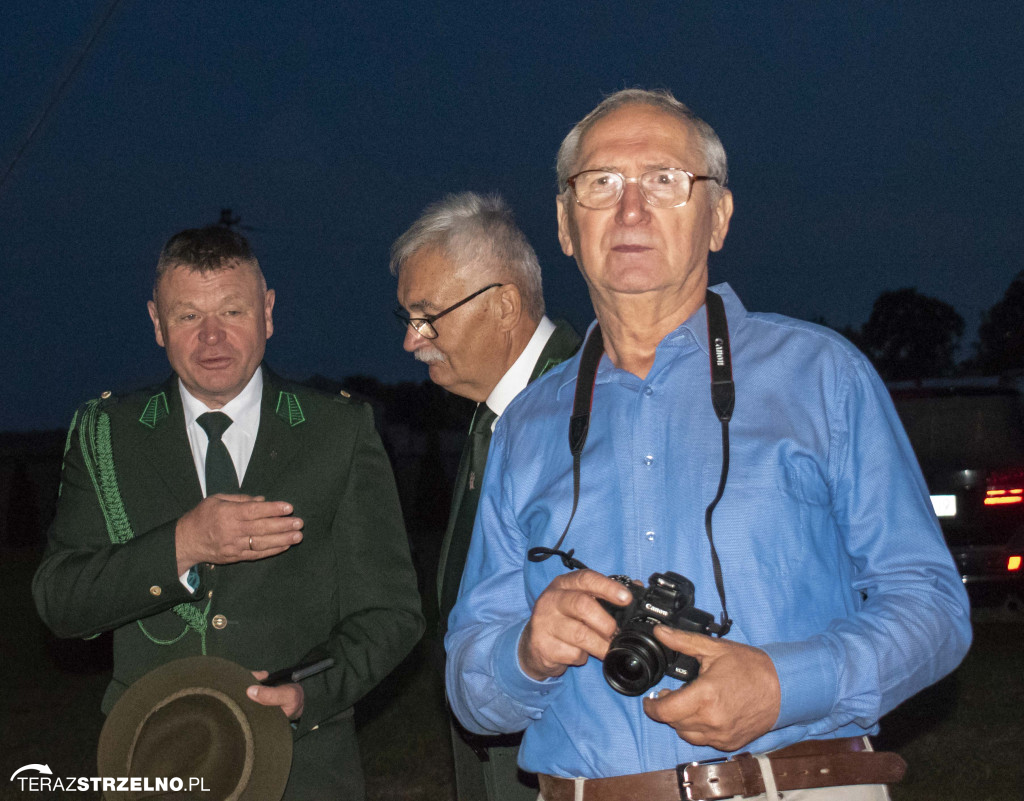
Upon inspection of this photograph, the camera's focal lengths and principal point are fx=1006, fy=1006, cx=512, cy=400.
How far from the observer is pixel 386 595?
10.9 feet

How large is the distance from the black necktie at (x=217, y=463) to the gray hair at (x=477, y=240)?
1.18 m

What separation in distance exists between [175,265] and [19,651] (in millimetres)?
11035

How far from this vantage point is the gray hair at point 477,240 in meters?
4.04

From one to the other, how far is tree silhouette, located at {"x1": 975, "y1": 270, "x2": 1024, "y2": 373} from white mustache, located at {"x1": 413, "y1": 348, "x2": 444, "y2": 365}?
3990 centimetres

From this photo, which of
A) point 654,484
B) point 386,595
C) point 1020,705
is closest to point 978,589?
point 1020,705

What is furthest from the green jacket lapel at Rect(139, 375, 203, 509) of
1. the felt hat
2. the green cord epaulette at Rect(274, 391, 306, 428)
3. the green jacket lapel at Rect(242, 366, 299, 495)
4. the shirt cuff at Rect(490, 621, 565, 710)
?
the shirt cuff at Rect(490, 621, 565, 710)

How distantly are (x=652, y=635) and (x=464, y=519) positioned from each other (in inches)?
69.1

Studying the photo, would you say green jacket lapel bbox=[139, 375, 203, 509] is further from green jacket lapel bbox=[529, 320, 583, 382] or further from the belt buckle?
the belt buckle

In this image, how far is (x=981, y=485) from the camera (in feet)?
28.8

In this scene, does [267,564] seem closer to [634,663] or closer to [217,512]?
[217,512]

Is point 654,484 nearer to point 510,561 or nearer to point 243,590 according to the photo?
point 510,561

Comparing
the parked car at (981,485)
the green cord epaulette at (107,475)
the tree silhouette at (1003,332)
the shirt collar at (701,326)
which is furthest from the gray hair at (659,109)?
the tree silhouette at (1003,332)

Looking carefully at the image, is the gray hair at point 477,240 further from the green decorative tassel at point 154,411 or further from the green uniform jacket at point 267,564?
the green decorative tassel at point 154,411

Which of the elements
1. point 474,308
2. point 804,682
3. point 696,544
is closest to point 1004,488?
point 474,308
